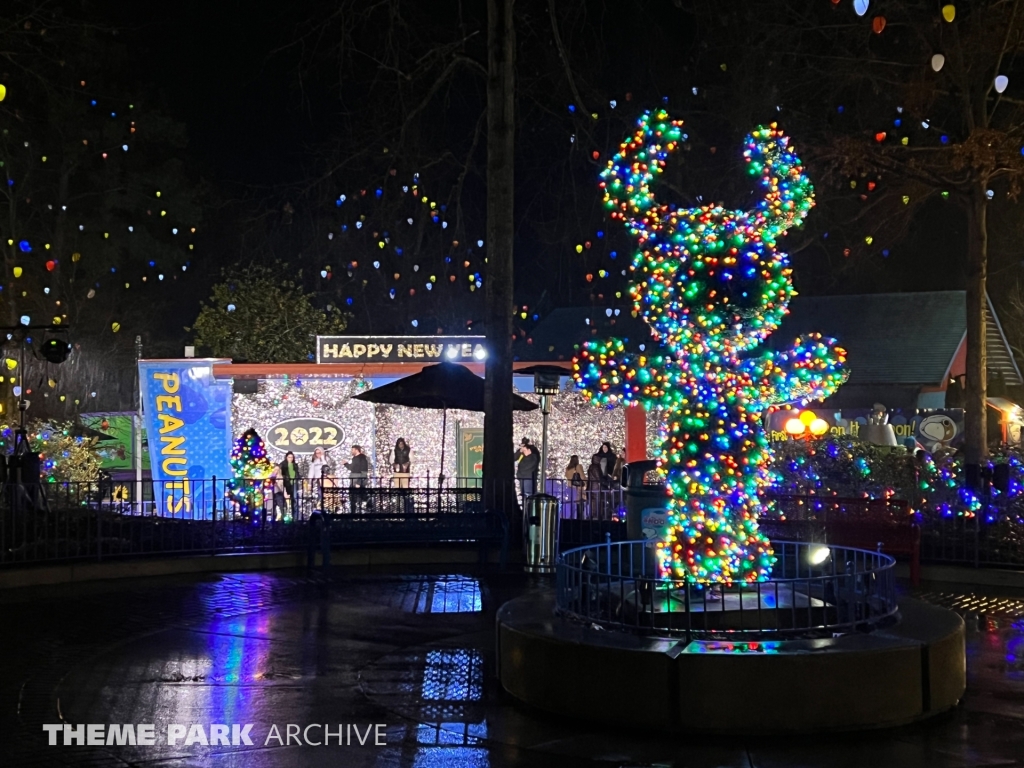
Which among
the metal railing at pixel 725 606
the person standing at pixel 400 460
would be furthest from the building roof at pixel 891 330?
the metal railing at pixel 725 606

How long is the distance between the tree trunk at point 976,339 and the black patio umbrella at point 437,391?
8352mm

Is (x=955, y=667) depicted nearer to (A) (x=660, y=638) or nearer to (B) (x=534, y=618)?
(A) (x=660, y=638)

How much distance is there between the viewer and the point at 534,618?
8.34m

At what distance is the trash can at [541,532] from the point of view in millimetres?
14391

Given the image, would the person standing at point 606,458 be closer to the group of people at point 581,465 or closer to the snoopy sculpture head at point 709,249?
the group of people at point 581,465

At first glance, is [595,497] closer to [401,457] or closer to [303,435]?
[401,457]

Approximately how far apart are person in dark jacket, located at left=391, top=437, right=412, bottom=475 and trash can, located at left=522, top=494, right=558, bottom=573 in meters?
8.32

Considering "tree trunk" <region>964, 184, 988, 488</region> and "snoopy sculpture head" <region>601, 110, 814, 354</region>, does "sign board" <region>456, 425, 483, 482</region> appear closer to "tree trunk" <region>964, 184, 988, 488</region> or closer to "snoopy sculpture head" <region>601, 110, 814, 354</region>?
"tree trunk" <region>964, 184, 988, 488</region>

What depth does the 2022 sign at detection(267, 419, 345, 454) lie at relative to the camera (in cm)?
2275

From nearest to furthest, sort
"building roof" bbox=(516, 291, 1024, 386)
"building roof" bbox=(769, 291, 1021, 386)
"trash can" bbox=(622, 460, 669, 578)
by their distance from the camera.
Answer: "trash can" bbox=(622, 460, 669, 578)
"building roof" bbox=(516, 291, 1024, 386)
"building roof" bbox=(769, 291, 1021, 386)

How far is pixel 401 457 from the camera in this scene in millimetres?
22516

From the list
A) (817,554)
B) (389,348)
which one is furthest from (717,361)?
(389,348)

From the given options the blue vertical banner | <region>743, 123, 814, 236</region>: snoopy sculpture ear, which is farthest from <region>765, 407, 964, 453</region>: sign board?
<region>743, 123, 814, 236</region>: snoopy sculpture ear

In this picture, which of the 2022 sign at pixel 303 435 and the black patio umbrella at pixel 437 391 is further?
the 2022 sign at pixel 303 435
